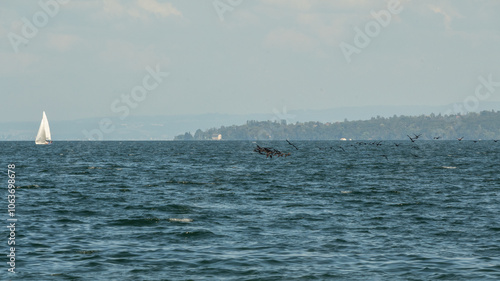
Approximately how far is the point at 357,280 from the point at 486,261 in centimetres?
625

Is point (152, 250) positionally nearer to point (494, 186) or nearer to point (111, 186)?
point (111, 186)

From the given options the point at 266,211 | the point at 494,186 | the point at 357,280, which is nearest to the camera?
the point at 357,280

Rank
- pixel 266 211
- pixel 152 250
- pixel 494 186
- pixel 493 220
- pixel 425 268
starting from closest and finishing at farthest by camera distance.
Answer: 1. pixel 425 268
2. pixel 152 250
3. pixel 493 220
4. pixel 266 211
5. pixel 494 186

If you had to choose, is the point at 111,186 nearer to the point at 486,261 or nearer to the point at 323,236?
the point at 323,236

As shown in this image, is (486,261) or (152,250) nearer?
(486,261)

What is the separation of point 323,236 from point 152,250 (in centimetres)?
838

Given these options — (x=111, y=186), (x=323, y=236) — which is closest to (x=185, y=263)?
(x=323, y=236)

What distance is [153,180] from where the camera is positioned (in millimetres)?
65812

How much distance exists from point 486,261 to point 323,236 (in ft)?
26.0

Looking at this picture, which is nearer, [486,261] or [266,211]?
[486,261]

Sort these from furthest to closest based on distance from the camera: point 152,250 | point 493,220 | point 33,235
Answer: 1. point 493,220
2. point 33,235
3. point 152,250

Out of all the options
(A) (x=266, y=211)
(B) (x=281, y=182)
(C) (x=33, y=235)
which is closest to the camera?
(C) (x=33, y=235)

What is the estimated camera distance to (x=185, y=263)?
25.0m

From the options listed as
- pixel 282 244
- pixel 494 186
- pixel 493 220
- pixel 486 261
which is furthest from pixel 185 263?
pixel 494 186
